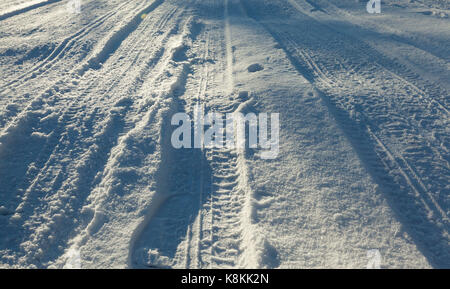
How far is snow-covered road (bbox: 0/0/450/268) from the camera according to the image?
2309mm

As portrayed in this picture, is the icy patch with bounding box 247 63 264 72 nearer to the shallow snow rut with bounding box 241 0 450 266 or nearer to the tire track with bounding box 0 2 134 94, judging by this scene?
the shallow snow rut with bounding box 241 0 450 266

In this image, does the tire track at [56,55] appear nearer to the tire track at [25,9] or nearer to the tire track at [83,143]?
the tire track at [83,143]

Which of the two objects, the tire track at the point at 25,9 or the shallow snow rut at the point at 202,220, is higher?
the tire track at the point at 25,9

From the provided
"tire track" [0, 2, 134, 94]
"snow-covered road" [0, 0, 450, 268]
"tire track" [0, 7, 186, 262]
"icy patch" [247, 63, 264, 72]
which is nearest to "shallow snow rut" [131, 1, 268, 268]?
"snow-covered road" [0, 0, 450, 268]

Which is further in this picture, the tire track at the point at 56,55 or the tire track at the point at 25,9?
the tire track at the point at 25,9

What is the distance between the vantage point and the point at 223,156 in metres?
3.15

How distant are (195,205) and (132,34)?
466 centimetres

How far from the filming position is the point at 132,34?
6.00 meters

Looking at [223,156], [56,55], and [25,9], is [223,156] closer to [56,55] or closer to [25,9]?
[56,55]

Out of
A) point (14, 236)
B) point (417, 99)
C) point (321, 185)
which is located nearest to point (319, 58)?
point (417, 99)

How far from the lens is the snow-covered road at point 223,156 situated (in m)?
2.31

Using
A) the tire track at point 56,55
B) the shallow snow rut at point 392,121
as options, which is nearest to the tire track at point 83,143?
the tire track at point 56,55

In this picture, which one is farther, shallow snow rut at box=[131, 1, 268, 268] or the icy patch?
the icy patch

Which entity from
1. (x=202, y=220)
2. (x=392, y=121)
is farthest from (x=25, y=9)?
(x=392, y=121)
